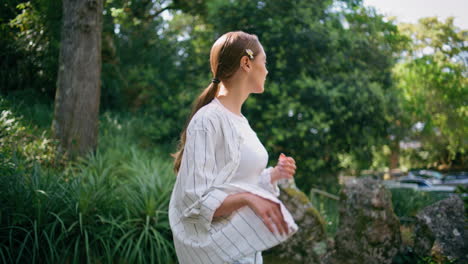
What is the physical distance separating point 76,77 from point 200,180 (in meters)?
5.00

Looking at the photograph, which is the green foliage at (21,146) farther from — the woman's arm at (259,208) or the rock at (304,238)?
the woman's arm at (259,208)

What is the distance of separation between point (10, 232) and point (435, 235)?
431cm

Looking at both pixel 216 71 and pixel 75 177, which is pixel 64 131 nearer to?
pixel 75 177

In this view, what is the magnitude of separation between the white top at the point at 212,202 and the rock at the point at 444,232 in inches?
140

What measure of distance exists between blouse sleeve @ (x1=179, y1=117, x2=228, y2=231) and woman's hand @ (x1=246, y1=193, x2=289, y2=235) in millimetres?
120

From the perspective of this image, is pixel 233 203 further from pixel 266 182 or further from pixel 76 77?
pixel 76 77

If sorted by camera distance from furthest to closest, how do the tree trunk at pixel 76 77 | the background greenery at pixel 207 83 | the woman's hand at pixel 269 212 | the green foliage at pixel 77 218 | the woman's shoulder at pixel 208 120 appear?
the background greenery at pixel 207 83, the tree trunk at pixel 76 77, the green foliage at pixel 77 218, the woman's shoulder at pixel 208 120, the woman's hand at pixel 269 212

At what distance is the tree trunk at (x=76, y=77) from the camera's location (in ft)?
18.9

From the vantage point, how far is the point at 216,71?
1809 millimetres

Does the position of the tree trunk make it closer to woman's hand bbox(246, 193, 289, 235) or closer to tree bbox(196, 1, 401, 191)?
tree bbox(196, 1, 401, 191)

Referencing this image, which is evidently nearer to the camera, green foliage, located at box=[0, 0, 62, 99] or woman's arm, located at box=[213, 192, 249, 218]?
woman's arm, located at box=[213, 192, 249, 218]

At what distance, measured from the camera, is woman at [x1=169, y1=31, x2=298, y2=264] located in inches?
54.7

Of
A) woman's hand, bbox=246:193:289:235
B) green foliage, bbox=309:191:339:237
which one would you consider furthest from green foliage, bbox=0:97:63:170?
green foliage, bbox=309:191:339:237

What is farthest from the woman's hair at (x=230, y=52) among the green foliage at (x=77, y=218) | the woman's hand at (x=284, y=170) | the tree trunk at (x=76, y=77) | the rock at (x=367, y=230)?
the tree trunk at (x=76, y=77)
